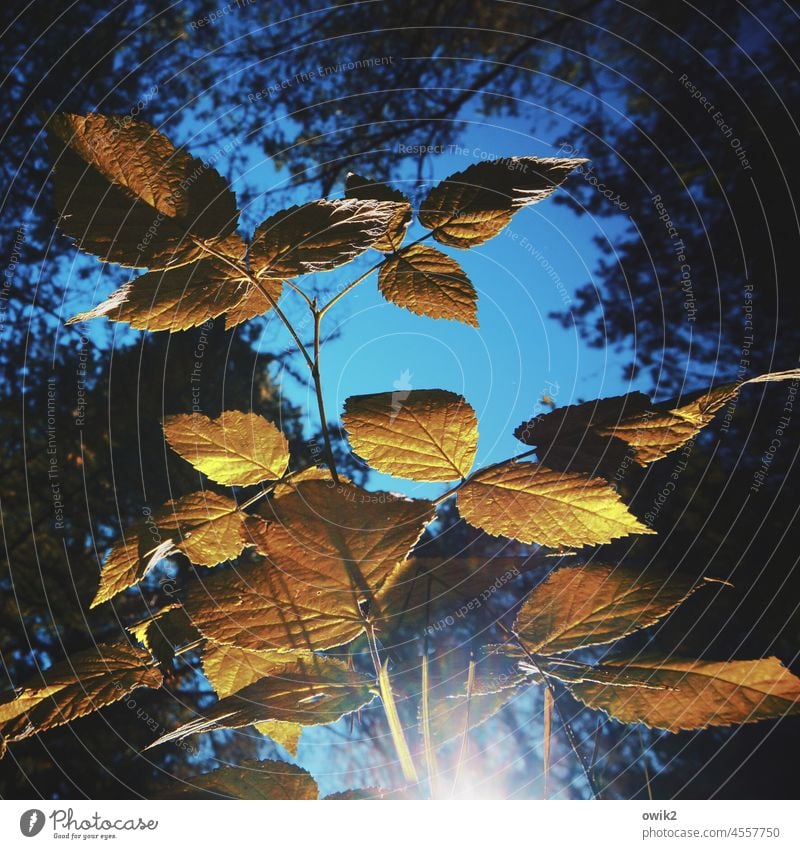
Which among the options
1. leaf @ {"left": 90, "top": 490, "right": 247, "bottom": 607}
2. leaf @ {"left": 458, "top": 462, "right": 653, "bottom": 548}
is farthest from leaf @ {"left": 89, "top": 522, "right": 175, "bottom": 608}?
leaf @ {"left": 458, "top": 462, "right": 653, "bottom": 548}

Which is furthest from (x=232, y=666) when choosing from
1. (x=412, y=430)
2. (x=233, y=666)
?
(x=412, y=430)

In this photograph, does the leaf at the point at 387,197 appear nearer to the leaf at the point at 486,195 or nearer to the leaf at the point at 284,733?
the leaf at the point at 486,195

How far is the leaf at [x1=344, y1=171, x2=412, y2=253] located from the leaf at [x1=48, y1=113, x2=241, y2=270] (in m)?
0.04

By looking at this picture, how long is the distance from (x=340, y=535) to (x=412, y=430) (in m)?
0.04

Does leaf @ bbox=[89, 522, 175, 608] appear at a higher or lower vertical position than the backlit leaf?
lower

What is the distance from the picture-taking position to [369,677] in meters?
0.18

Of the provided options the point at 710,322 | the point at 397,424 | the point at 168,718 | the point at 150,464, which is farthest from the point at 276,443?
the point at 710,322

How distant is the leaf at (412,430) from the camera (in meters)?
0.18

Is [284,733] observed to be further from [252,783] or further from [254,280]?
[254,280]

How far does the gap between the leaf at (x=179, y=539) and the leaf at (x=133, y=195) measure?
8 cm

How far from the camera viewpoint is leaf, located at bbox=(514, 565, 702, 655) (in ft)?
0.61

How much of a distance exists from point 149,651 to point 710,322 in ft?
3.59

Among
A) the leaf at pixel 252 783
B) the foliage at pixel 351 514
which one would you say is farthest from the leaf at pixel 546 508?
the leaf at pixel 252 783

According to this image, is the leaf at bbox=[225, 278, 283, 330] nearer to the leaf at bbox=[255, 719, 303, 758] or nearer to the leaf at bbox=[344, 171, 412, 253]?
the leaf at bbox=[344, 171, 412, 253]
